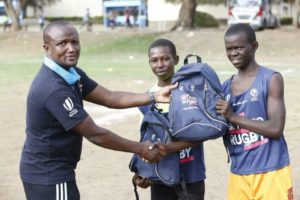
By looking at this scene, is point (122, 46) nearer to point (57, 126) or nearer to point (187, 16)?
point (187, 16)

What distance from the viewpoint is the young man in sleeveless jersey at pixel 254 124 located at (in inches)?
152

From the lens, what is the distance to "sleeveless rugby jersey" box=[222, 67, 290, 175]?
3.88 m

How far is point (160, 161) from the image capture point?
13.4 feet

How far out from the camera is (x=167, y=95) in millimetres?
4266

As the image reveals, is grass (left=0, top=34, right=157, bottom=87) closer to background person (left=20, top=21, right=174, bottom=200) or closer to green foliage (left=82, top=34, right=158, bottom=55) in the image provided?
green foliage (left=82, top=34, right=158, bottom=55)

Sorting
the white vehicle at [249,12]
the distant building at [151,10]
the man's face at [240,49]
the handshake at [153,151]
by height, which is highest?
the man's face at [240,49]

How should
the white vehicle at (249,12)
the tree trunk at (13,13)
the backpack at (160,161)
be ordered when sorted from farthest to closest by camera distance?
the white vehicle at (249,12) → the tree trunk at (13,13) → the backpack at (160,161)

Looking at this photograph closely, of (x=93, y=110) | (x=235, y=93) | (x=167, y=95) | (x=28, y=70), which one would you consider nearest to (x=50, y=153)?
(x=167, y=95)

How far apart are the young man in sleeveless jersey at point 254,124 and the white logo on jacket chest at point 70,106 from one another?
878 millimetres

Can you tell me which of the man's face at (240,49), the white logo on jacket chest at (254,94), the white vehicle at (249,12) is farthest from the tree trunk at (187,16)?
the white logo on jacket chest at (254,94)

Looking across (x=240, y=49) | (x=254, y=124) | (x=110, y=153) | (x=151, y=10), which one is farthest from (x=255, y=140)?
(x=151, y=10)

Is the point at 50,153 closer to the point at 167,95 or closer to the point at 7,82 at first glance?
the point at 167,95

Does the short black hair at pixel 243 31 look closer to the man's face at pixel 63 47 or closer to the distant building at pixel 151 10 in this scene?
the man's face at pixel 63 47

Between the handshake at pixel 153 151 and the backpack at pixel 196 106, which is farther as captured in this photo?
the handshake at pixel 153 151
